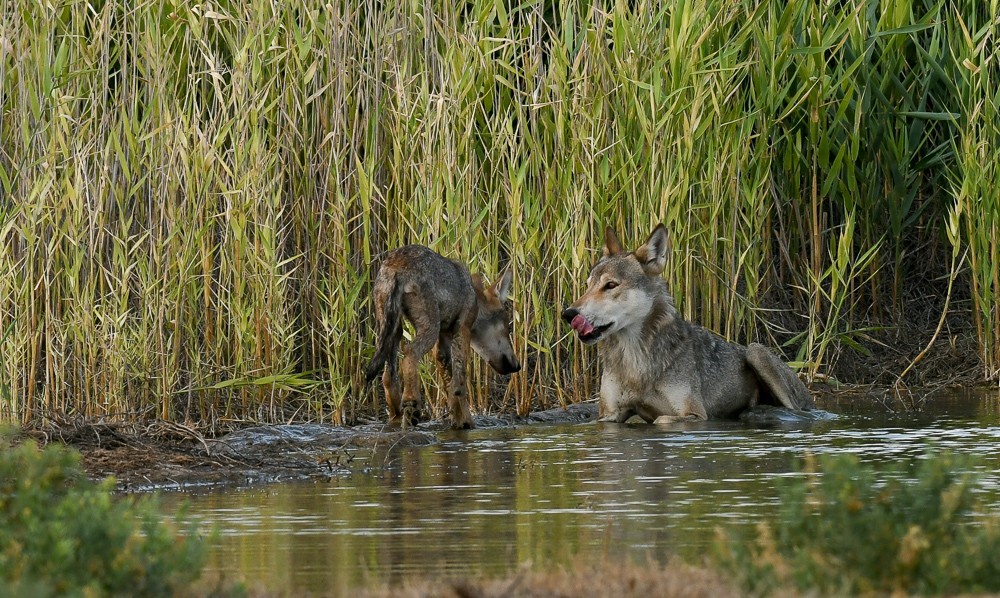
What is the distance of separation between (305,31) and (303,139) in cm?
81

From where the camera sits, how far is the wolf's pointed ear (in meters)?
10.3

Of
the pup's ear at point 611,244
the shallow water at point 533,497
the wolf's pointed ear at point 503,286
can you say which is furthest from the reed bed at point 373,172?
the shallow water at point 533,497

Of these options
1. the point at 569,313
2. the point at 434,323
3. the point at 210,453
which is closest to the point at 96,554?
the point at 210,453

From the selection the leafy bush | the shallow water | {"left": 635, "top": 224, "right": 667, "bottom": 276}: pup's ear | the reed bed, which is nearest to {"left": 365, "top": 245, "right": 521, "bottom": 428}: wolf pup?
the reed bed

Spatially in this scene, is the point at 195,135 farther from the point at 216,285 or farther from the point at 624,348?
the point at 624,348

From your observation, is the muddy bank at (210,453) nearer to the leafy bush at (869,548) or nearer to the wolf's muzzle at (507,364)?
the wolf's muzzle at (507,364)

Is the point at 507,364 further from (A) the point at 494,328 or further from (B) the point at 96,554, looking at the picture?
(B) the point at 96,554

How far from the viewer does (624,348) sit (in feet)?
34.4

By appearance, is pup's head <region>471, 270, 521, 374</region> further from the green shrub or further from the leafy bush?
the green shrub

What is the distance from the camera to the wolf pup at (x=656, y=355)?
1023cm

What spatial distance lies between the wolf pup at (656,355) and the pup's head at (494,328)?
0.54m

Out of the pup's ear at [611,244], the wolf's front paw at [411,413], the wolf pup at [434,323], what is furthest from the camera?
the pup's ear at [611,244]

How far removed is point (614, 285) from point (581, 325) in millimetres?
387

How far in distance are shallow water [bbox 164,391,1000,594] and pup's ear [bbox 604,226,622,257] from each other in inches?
45.9
